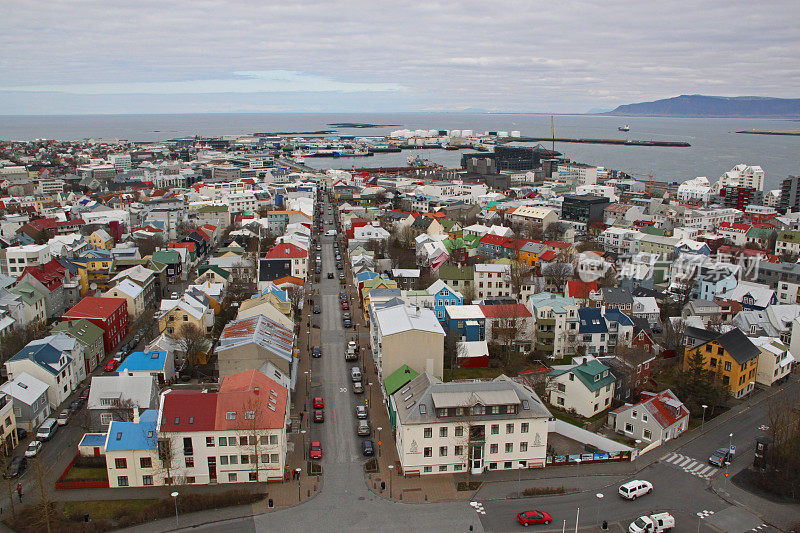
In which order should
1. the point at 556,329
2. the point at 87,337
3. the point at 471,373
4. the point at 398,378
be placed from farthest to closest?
the point at 556,329 → the point at 87,337 → the point at 471,373 → the point at 398,378

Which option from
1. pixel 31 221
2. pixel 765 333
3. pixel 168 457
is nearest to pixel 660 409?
pixel 765 333

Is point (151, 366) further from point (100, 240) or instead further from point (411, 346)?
point (100, 240)

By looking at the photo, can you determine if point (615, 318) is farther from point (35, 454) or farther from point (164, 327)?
point (35, 454)

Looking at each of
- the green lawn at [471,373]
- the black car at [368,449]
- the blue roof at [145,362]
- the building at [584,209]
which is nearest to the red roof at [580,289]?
the green lawn at [471,373]

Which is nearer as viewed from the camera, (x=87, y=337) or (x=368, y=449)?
(x=368, y=449)

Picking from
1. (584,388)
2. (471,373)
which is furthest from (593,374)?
(471,373)

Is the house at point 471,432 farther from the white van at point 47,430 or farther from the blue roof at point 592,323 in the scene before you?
the white van at point 47,430

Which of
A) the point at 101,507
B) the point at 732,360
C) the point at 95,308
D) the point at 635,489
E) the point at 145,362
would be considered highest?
the point at 95,308
